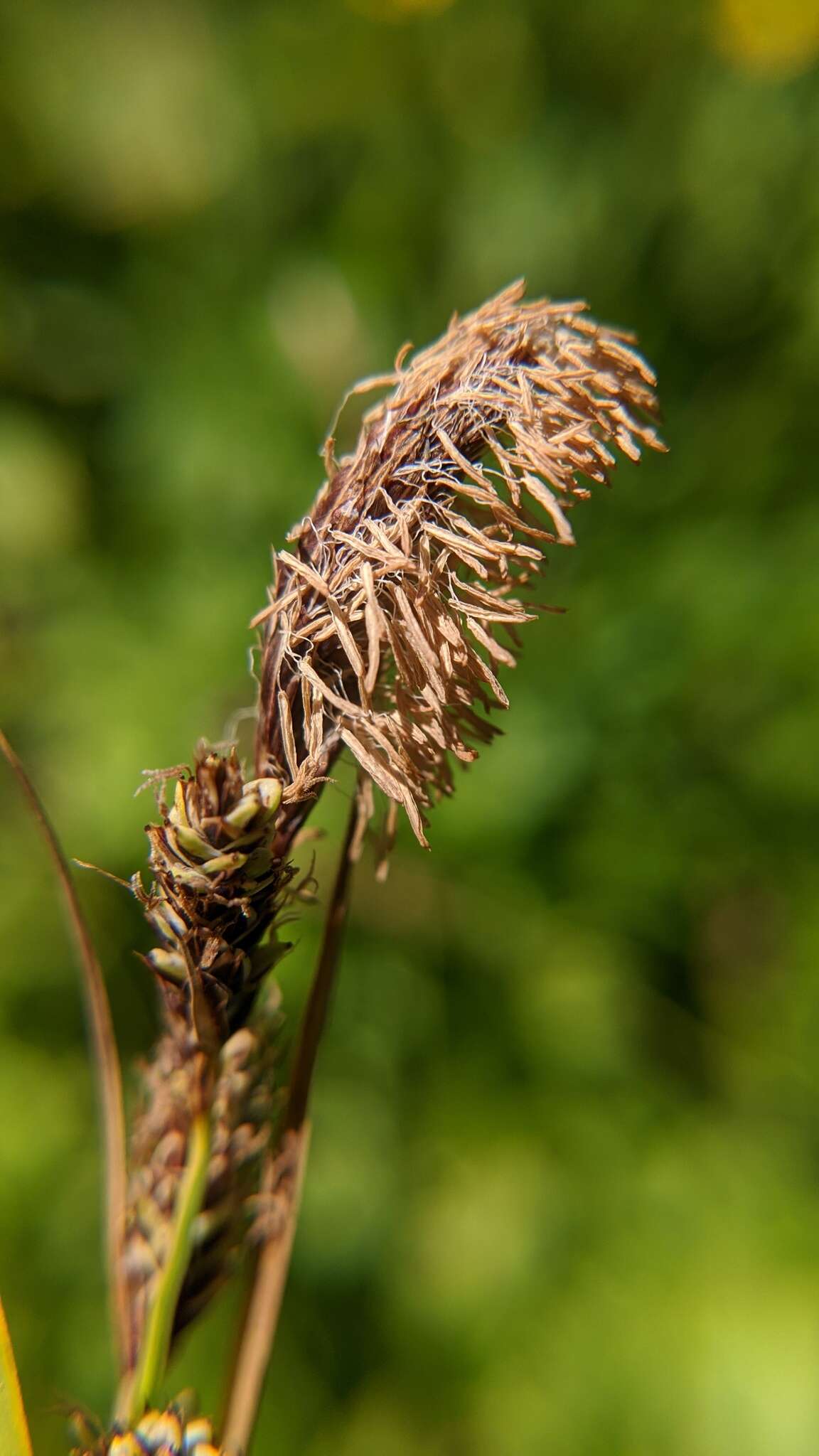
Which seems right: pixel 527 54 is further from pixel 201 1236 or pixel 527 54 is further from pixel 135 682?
pixel 201 1236

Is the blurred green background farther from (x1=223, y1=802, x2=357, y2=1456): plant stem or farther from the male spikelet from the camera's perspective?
the male spikelet

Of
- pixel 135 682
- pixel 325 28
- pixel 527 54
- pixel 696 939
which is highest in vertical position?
pixel 325 28

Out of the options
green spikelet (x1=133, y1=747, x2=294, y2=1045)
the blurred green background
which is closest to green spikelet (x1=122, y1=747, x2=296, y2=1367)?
green spikelet (x1=133, y1=747, x2=294, y2=1045)

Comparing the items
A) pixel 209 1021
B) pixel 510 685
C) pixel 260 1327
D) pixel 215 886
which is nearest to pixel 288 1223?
pixel 260 1327

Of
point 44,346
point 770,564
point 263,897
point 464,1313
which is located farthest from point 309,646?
point 44,346

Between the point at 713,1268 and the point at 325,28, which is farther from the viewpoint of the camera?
the point at 325,28

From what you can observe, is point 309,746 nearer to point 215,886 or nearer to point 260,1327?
point 215,886
